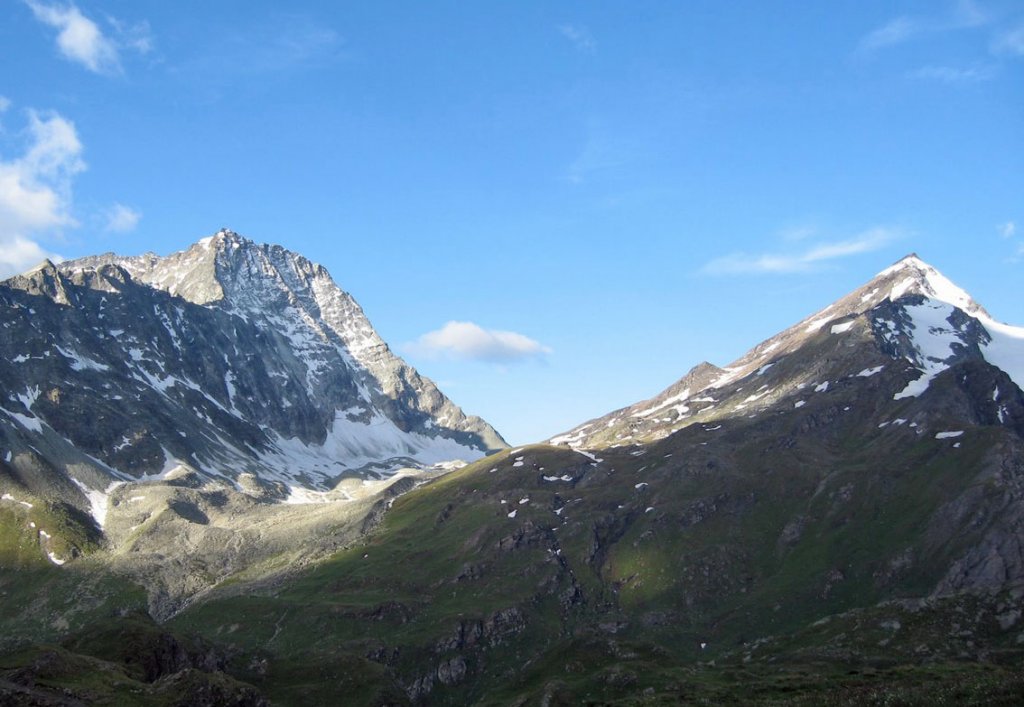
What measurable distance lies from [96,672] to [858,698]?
277ft

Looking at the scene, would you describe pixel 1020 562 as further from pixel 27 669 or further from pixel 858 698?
pixel 27 669

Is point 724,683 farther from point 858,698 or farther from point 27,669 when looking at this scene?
point 27,669

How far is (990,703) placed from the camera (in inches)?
2982

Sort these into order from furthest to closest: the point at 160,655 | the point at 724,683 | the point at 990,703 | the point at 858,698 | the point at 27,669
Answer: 1. the point at 160,655
2. the point at 724,683
3. the point at 27,669
4. the point at 858,698
5. the point at 990,703

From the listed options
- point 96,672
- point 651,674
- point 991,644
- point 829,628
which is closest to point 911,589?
Answer: point 829,628

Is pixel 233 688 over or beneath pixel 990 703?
over

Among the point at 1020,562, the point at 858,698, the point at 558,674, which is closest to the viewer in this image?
the point at 858,698

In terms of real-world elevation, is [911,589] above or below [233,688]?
below

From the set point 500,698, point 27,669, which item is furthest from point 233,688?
point 500,698

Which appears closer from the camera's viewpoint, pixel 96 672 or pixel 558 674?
pixel 96 672

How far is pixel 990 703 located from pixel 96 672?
9429 centimetres

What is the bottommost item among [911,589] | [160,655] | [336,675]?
[911,589]

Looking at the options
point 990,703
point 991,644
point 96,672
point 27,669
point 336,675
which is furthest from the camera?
point 336,675

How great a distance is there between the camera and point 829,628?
14900 cm
